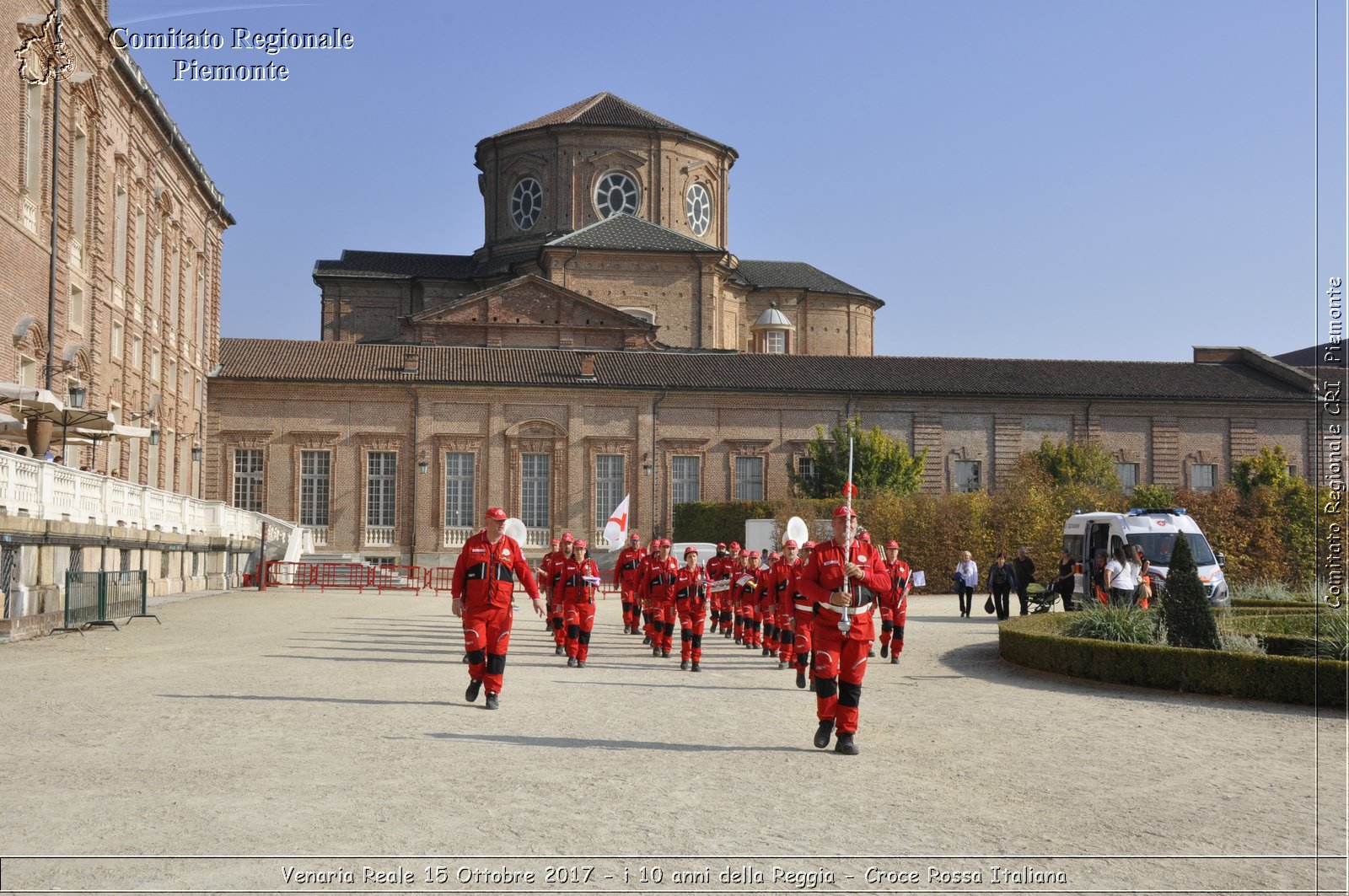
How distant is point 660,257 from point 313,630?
41260 millimetres

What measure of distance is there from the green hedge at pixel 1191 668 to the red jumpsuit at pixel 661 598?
16.0 ft

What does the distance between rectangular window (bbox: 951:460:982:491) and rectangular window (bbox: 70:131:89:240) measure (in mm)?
34076

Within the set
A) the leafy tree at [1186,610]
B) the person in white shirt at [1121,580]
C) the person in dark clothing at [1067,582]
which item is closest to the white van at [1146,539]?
the person in dark clothing at [1067,582]

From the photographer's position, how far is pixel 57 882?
5988 millimetres

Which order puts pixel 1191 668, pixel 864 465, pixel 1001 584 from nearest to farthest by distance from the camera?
pixel 1191 668 → pixel 1001 584 → pixel 864 465

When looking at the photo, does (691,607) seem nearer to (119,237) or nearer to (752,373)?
(119,237)

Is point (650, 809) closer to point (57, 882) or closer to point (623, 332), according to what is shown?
point (57, 882)

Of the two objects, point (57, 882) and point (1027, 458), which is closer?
point (57, 882)

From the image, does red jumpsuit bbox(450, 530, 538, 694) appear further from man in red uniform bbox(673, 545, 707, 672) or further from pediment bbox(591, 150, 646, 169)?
pediment bbox(591, 150, 646, 169)

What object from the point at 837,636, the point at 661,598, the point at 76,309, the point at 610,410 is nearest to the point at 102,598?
the point at 661,598

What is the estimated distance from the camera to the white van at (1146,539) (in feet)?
85.6

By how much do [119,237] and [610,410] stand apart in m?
20.8

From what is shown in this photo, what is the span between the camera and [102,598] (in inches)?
834

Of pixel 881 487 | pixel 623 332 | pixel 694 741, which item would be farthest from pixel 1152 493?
pixel 694 741
